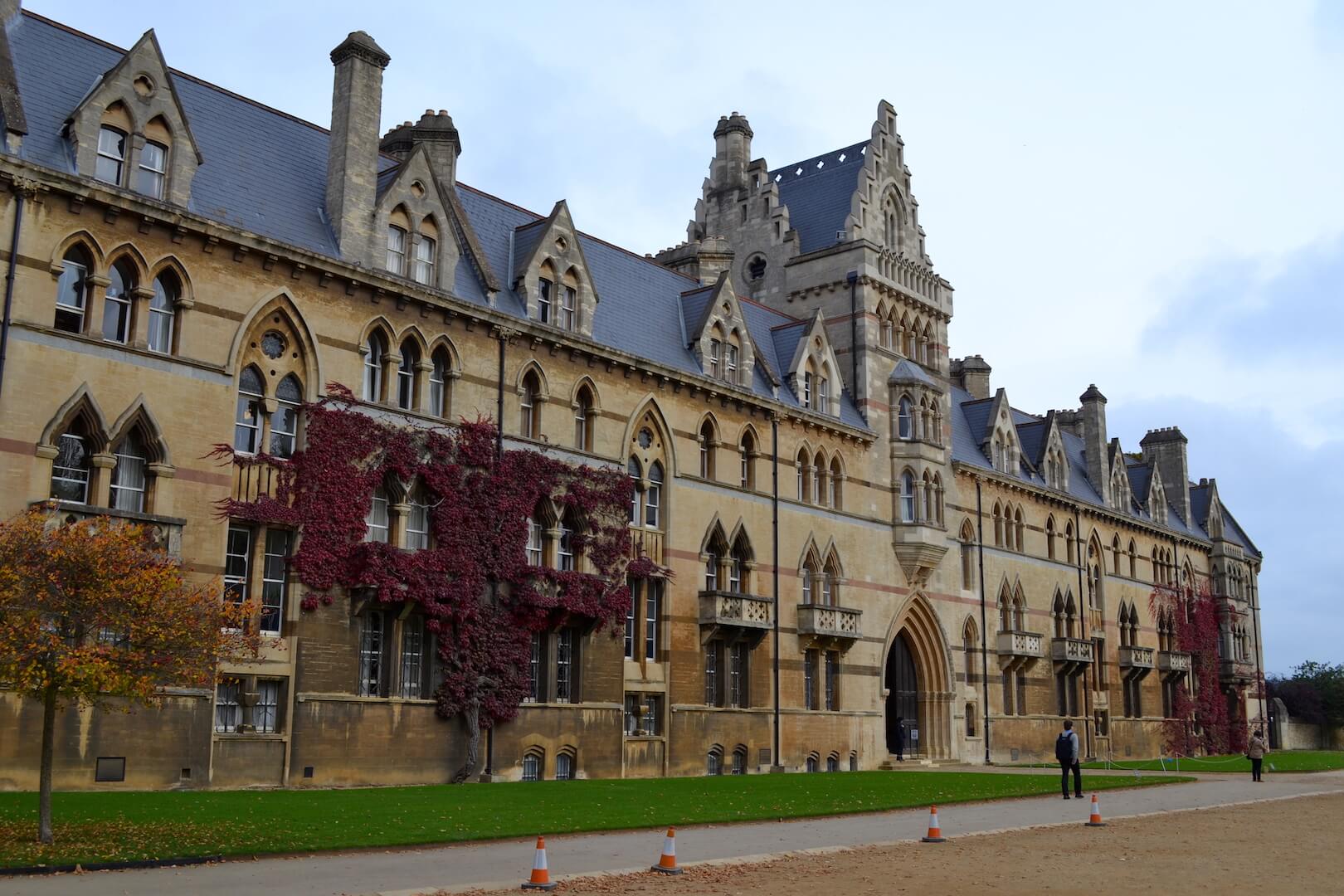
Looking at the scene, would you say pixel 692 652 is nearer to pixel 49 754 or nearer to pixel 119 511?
pixel 119 511

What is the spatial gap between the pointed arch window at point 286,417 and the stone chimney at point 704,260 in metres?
19.6

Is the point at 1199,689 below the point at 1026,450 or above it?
below

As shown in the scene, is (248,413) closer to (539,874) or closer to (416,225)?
(416,225)

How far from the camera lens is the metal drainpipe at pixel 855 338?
Result: 47.6m

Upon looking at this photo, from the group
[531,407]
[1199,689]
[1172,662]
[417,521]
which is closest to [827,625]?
[531,407]

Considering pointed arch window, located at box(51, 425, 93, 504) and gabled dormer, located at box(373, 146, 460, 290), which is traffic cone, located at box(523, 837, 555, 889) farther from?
gabled dormer, located at box(373, 146, 460, 290)

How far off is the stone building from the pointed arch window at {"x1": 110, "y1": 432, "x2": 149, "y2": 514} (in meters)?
0.10

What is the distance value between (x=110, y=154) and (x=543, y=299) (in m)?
12.2

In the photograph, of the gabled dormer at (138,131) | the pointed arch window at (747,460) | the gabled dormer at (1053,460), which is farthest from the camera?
the gabled dormer at (1053,460)

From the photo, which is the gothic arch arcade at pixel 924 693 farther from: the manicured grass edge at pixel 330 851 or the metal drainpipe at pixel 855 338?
the manicured grass edge at pixel 330 851

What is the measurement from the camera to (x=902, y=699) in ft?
163

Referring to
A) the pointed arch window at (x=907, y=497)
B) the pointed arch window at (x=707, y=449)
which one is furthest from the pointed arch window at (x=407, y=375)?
the pointed arch window at (x=907, y=497)

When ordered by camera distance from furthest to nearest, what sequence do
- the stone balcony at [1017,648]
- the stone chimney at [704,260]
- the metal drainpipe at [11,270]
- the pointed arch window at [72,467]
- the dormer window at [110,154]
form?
the stone balcony at [1017,648]
the stone chimney at [704,260]
the dormer window at [110,154]
the pointed arch window at [72,467]
the metal drainpipe at [11,270]

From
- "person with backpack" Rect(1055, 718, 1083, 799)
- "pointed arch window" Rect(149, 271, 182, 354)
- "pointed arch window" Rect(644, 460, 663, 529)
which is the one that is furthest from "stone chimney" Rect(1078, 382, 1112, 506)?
"pointed arch window" Rect(149, 271, 182, 354)
